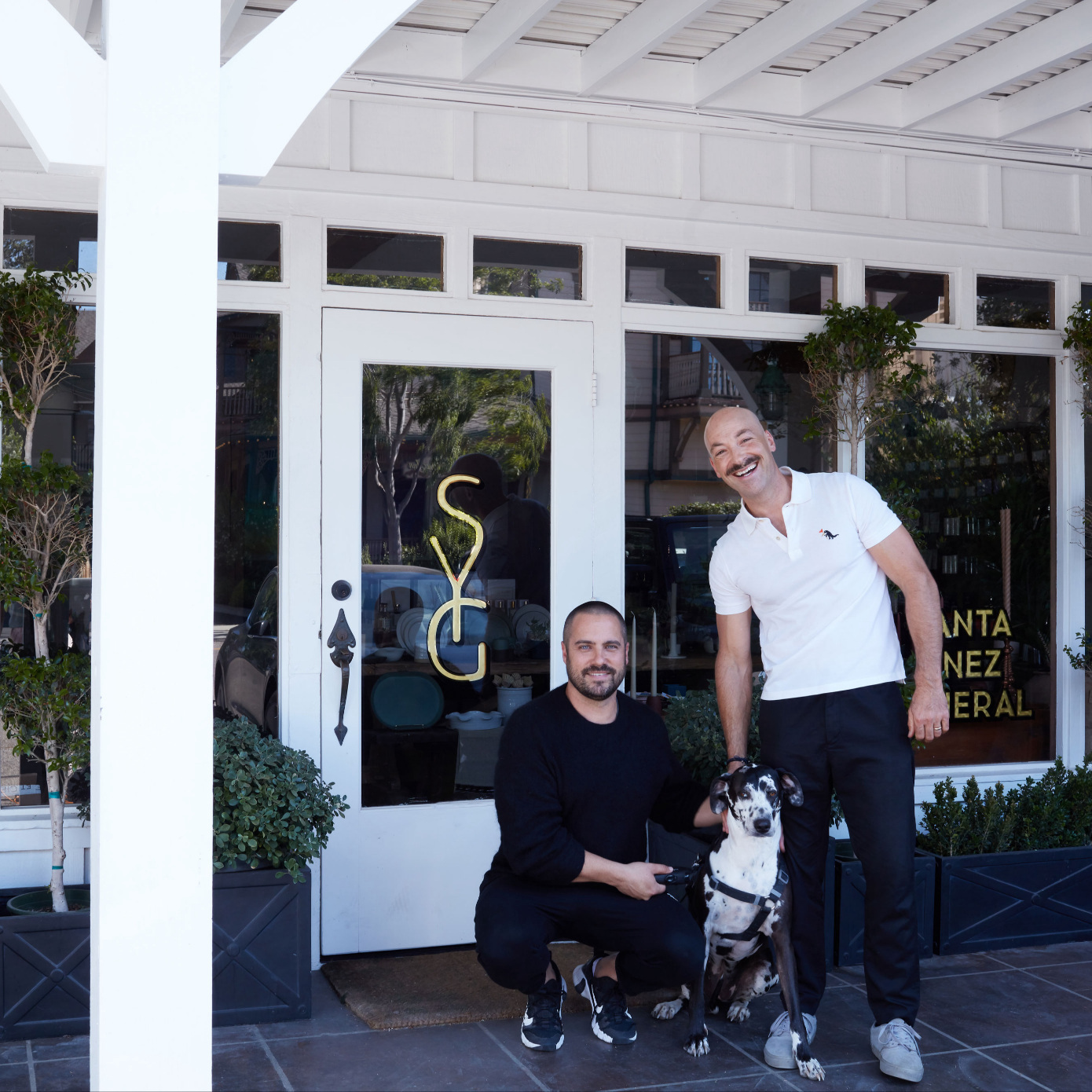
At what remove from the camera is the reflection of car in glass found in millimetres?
4262

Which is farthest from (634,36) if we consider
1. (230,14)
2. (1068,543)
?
(1068,543)

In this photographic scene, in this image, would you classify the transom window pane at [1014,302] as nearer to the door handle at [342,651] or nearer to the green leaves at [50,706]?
the door handle at [342,651]

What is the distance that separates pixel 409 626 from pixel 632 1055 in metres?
1.65

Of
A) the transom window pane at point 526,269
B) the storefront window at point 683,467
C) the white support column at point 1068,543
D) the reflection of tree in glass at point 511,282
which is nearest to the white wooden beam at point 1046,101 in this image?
the white support column at point 1068,543

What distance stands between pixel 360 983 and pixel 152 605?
2.20 metres

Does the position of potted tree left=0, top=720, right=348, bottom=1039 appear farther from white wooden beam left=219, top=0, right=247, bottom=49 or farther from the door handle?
white wooden beam left=219, top=0, right=247, bottom=49

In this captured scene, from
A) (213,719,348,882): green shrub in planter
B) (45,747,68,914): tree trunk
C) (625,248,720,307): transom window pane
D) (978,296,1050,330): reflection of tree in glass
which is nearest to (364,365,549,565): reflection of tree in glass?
(625,248,720,307): transom window pane

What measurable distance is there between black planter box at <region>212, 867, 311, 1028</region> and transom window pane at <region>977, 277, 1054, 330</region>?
353 cm

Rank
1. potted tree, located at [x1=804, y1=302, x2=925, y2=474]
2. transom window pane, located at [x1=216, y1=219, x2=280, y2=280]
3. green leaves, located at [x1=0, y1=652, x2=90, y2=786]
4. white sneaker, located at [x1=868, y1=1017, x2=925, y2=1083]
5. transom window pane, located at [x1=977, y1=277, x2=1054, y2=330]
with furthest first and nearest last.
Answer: transom window pane, located at [x1=977, y1=277, x2=1054, y2=330]
potted tree, located at [x1=804, y1=302, x2=925, y2=474]
transom window pane, located at [x1=216, y1=219, x2=280, y2=280]
green leaves, located at [x1=0, y1=652, x2=90, y2=786]
white sneaker, located at [x1=868, y1=1017, x2=925, y2=1083]

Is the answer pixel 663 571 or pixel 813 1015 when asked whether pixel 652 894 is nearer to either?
pixel 813 1015

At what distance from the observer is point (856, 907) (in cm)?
431

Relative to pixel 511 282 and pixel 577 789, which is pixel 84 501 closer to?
pixel 511 282

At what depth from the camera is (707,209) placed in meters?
4.69

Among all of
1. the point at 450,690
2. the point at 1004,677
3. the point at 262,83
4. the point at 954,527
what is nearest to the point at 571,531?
the point at 450,690
